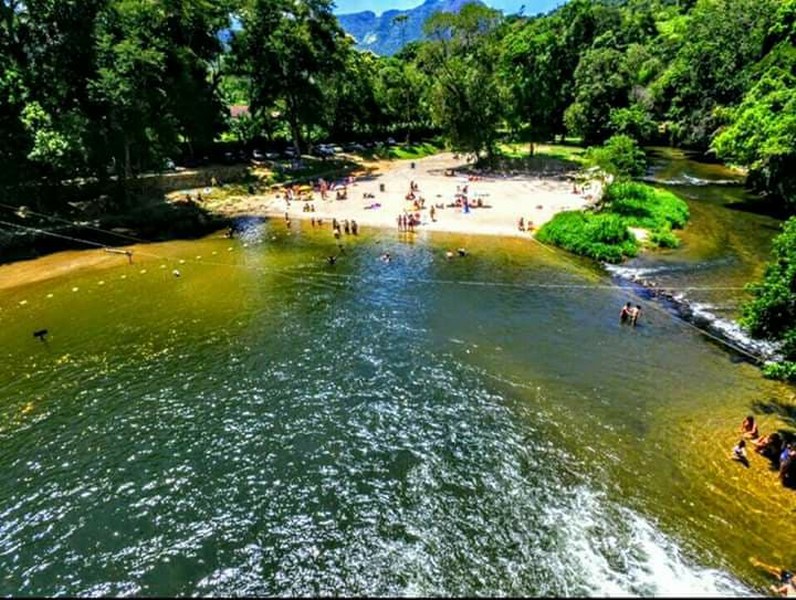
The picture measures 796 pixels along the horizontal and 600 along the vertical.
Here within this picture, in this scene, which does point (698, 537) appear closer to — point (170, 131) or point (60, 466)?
point (60, 466)

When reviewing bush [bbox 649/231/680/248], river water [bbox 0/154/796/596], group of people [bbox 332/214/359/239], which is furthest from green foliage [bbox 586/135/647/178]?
group of people [bbox 332/214/359/239]

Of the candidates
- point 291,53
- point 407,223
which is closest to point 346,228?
point 407,223

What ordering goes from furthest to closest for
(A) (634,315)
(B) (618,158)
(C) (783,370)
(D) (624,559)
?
1. (B) (618,158)
2. (A) (634,315)
3. (C) (783,370)
4. (D) (624,559)

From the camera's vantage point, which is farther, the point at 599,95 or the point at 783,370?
the point at 599,95

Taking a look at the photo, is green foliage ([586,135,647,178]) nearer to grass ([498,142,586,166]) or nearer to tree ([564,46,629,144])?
grass ([498,142,586,166])

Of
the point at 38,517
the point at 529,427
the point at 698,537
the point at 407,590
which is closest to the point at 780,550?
the point at 698,537

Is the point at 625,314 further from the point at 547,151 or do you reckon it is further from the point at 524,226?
the point at 547,151
